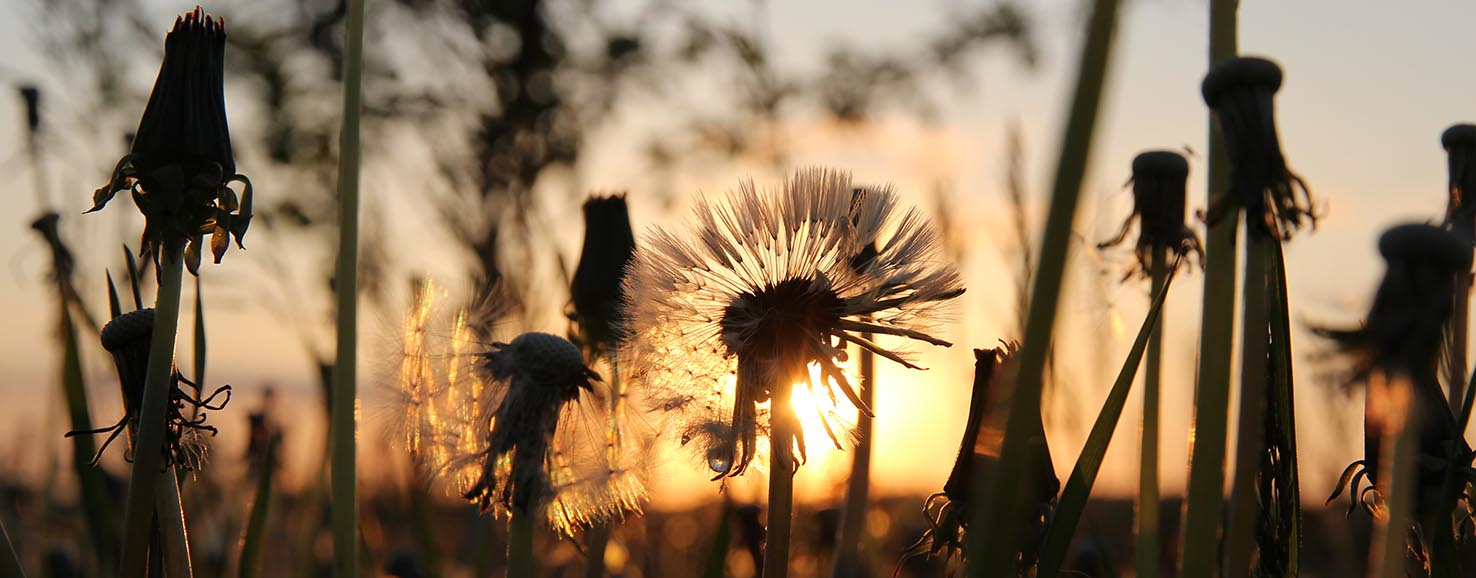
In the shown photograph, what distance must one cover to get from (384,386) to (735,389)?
1.63 ft

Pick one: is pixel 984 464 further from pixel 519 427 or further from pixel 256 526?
pixel 256 526

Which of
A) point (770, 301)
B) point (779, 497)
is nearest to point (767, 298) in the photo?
point (770, 301)

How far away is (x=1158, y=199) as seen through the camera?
1.60 meters

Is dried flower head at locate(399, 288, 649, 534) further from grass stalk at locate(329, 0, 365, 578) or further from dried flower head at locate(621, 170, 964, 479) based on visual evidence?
grass stalk at locate(329, 0, 365, 578)

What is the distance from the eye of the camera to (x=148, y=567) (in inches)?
44.0

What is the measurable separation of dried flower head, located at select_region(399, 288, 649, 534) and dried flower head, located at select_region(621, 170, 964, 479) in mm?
97

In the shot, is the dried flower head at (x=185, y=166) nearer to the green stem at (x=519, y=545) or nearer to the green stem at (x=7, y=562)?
the green stem at (x=7, y=562)

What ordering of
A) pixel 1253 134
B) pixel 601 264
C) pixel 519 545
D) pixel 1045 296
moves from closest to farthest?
pixel 1045 296 → pixel 1253 134 → pixel 519 545 → pixel 601 264

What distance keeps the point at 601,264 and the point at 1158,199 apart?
74 cm

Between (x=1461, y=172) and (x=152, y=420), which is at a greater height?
(x=1461, y=172)

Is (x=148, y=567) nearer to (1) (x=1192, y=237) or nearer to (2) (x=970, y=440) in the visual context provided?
(2) (x=970, y=440)

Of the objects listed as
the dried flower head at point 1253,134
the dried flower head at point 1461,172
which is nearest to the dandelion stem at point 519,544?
the dried flower head at point 1253,134

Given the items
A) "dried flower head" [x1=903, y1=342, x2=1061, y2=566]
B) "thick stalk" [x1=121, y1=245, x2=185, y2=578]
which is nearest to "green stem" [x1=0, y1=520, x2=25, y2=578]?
"thick stalk" [x1=121, y1=245, x2=185, y2=578]

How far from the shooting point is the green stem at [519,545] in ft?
3.86
